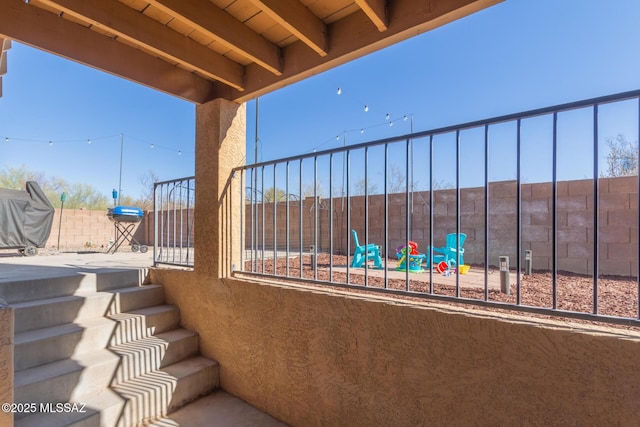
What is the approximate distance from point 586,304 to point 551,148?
5.44 ft

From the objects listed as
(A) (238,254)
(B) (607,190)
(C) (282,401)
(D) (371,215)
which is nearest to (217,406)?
(C) (282,401)

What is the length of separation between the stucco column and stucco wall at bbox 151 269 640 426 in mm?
260

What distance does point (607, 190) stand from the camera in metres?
4.21

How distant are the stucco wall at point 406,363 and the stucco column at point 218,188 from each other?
260 millimetres

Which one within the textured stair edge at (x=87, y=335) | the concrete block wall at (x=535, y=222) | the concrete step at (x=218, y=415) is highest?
the concrete block wall at (x=535, y=222)

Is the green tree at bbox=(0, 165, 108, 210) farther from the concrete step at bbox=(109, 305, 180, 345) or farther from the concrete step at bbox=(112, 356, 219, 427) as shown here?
the concrete step at bbox=(112, 356, 219, 427)

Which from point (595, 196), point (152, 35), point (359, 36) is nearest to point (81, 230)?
point (152, 35)

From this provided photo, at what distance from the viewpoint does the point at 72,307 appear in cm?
242

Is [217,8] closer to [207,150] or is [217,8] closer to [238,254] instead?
[207,150]

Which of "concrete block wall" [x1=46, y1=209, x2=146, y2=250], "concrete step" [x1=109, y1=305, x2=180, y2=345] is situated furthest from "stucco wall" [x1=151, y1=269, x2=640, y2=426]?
"concrete block wall" [x1=46, y1=209, x2=146, y2=250]

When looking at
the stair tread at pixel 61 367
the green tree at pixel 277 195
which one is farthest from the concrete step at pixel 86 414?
the green tree at pixel 277 195

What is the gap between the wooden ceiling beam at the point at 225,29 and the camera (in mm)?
1786

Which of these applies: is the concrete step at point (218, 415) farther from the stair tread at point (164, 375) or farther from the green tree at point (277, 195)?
the green tree at point (277, 195)

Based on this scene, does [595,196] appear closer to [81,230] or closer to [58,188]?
[81,230]
